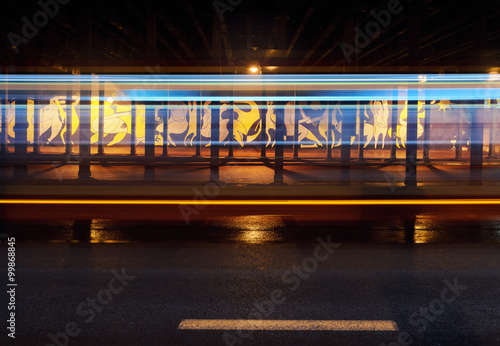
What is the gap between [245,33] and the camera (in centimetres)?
1451

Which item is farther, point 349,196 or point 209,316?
point 349,196

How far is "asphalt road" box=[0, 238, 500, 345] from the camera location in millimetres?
3295

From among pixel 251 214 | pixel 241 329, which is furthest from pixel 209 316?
pixel 251 214

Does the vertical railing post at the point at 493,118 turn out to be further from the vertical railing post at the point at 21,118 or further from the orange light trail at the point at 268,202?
the vertical railing post at the point at 21,118

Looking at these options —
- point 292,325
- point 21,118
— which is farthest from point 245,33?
point 292,325

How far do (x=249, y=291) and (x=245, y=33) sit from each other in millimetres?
11732

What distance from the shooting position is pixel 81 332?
3.33m

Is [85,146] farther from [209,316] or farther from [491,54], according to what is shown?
[491,54]

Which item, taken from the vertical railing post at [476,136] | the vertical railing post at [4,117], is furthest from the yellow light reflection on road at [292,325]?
the vertical railing post at [4,117]

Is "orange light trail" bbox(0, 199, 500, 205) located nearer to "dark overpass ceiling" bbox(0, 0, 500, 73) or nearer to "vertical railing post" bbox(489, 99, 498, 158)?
"vertical railing post" bbox(489, 99, 498, 158)

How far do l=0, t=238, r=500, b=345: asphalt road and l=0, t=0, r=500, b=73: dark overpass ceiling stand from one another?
160 inches

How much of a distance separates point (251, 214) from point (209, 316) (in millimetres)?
4579

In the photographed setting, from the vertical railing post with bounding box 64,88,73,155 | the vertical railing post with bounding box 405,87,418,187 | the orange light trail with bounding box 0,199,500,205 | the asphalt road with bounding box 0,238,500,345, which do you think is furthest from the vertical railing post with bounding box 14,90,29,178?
the vertical railing post with bounding box 405,87,418,187

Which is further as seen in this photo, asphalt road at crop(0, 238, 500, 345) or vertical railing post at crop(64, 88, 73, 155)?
vertical railing post at crop(64, 88, 73, 155)
